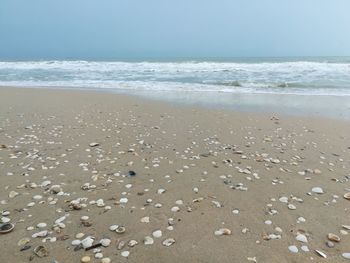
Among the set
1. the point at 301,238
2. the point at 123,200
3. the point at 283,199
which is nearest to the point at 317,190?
the point at 283,199

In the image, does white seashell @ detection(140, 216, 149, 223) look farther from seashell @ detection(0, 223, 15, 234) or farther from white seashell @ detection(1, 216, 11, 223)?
white seashell @ detection(1, 216, 11, 223)

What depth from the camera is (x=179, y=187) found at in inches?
180

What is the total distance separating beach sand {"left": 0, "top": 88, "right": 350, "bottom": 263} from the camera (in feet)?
10.6

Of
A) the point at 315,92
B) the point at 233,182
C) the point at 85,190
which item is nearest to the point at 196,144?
the point at 233,182

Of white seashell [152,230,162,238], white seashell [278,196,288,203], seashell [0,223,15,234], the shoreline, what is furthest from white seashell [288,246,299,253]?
the shoreline

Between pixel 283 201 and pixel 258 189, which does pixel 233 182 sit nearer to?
pixel 258 189

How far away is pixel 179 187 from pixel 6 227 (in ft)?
7.41

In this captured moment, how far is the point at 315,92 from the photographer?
1595 cm

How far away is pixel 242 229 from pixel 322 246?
83 centimetres

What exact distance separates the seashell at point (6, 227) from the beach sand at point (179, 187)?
46 millimetres

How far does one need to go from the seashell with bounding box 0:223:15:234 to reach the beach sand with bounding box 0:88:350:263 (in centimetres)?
5

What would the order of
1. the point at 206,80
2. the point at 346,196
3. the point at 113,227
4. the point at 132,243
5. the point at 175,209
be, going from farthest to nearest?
the point at 206,80
the point at 346,196
the point at 175,209
the point at 113,227
the point at 132,243

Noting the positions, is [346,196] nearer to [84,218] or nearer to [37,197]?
[84,218]

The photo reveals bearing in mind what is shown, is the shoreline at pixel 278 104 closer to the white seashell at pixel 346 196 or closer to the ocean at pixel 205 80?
the ocean at pixel 205 80
